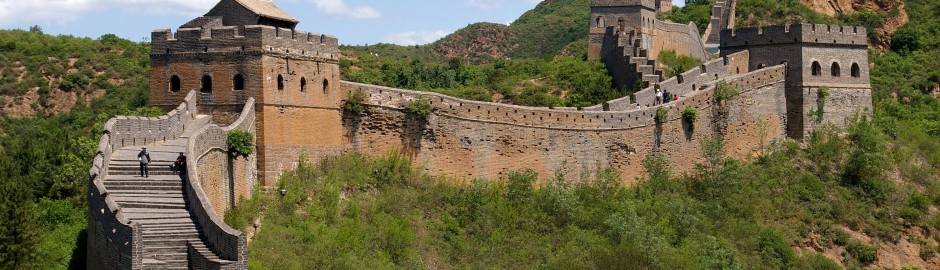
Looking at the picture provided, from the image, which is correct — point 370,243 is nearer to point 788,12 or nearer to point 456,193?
point 456,193

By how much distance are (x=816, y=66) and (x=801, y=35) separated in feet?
3.44

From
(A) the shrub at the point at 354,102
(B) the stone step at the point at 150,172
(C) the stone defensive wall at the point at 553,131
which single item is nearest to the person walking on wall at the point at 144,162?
(B) the stone step at the point at 150,172

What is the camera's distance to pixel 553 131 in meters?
35.6

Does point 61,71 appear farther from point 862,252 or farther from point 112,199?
point 112,199

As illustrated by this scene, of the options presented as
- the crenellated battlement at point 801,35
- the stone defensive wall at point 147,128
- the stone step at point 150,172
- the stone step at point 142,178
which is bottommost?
the stone step at point 142,178

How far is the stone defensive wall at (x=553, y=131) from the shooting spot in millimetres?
32250

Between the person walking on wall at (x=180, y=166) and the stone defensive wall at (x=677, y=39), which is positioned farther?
the stone defensive wall at (x=677, y=39)

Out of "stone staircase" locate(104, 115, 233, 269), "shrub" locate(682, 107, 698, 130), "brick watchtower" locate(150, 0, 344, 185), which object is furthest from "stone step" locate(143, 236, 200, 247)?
"shrub" locate(682, 107, 698, 130)

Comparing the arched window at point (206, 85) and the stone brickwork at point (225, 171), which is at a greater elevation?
the arched window at point (206, 85)

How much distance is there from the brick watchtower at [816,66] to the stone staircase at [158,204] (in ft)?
65.0

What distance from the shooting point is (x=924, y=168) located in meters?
41.8

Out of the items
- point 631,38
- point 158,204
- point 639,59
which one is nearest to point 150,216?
point 158,204

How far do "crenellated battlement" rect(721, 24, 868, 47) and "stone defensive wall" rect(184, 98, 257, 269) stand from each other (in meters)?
17.8

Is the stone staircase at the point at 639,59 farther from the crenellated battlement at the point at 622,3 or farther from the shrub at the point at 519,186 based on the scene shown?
the shrub at the point at 519,186
